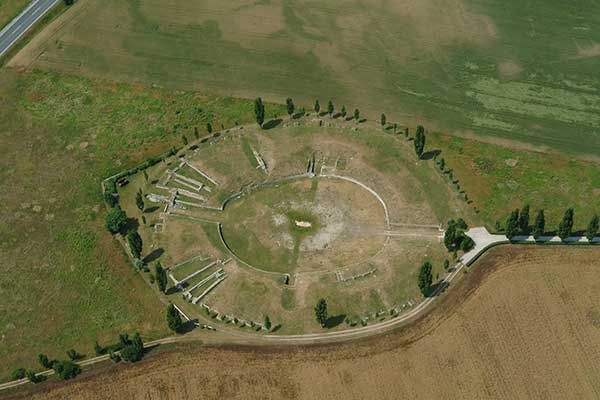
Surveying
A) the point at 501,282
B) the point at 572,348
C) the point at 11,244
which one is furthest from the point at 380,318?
the point at 11,244

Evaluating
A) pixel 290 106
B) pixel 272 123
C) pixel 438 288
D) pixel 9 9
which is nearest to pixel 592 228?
pixel 438 288

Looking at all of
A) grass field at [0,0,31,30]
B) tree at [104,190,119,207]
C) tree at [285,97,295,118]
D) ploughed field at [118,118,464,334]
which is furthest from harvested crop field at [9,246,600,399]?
grass field at [0,0,31,30]

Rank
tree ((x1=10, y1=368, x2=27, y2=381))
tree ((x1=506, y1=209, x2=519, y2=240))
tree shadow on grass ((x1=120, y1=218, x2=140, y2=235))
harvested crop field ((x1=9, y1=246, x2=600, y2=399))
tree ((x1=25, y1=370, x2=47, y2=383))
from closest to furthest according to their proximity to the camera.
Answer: harvested crop field ((x1=9, y1=246, x2=600, y2=399)) < tree ((x1=25, y1=370, x2=47, y2=383)) < tree ((x1=10, y1=368, x2=27, y2=381)) < tree ((x1=506, y1=209, x2=519, y2=240)) < tree shadow on grass ((x1=120, y1=218, x2=140, y2=235))

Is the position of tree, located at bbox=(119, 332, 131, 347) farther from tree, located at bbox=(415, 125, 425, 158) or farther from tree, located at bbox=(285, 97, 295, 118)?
tree, located at bbox=(415, 125, 425, 158)

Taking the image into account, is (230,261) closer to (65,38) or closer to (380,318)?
(380,318)

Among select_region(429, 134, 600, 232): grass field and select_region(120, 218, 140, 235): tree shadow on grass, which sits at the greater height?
select_region(120, 218, 140, 235): tree shadow on grass

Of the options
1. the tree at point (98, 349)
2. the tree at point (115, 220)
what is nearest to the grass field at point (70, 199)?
the tree at point (98, 349)

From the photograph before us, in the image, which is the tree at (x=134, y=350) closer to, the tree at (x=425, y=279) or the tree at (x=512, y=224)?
the tree at (x=425, y=279)
